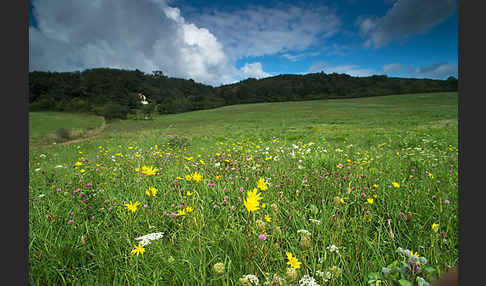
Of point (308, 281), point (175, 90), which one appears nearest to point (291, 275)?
point (308, 281)

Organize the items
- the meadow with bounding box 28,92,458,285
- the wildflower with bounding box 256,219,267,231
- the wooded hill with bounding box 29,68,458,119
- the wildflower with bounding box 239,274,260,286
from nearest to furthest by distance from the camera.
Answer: the wildflower with bounding box 239,274,260,286 < the meadow with bounding box 28,92,458,285 < the wildflower with bounding box 256,219,267,231 < the wooded hill with bounding box 29,68,458,119

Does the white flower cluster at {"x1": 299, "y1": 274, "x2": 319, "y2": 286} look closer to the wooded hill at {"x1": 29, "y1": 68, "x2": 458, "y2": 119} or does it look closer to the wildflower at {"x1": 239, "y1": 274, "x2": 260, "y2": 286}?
the wildflower at {"x1": 239, "y1": 274, "x2": 260, "y2": 286}

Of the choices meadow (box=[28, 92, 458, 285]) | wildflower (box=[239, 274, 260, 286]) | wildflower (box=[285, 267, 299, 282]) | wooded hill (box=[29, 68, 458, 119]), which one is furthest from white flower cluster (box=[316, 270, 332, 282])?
wooded hill (box=[29, 68, 458, 119])

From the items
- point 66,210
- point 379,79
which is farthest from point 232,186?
point 379,79

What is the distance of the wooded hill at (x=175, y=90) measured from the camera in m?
40.5

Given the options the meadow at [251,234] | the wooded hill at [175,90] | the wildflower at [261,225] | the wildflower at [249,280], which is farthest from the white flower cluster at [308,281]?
the wooded hill at [175,90]

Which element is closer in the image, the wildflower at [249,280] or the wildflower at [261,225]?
the wildflower at [249,280]

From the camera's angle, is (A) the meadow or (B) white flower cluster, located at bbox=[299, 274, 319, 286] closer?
(B) white flower cluster, located at bbox=[299, 274, 319, 286]

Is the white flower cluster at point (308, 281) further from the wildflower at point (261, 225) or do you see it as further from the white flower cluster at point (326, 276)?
the wildflower at point (261, 225)

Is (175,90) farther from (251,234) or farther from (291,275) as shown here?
(291,275)

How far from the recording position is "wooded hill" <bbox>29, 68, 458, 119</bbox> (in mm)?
40522

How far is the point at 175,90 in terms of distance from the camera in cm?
7038
